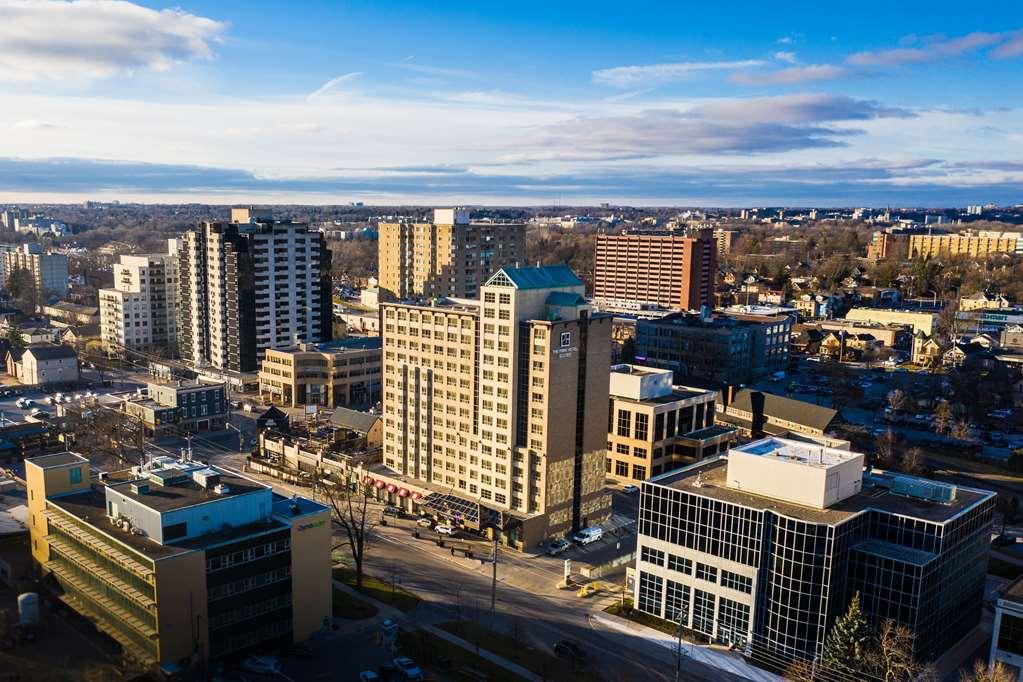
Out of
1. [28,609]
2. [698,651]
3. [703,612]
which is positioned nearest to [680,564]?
[703,612]

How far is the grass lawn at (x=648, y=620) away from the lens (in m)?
41.1

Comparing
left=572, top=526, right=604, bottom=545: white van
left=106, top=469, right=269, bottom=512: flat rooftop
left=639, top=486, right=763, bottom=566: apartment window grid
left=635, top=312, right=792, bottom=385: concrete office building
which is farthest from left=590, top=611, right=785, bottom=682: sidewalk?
left=635, top=312, right=792, bottom=385: concrete office building

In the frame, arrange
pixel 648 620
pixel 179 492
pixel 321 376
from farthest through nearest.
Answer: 1. pixel 321 376
2. pixel 648 620
3. pixel 179 492

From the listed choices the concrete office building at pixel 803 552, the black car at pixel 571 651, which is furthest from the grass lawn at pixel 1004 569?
the black car at pixel 571 651

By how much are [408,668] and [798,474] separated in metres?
19.6

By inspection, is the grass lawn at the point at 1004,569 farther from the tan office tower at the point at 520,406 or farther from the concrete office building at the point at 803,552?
the tan office tower at the point at 520,406

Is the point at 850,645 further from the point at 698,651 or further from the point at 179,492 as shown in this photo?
the point at 179,492

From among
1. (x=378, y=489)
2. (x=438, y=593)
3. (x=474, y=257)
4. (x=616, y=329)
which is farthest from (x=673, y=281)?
(x=438, y=593)

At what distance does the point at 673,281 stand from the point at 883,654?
118 m

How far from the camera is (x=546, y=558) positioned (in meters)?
50.6

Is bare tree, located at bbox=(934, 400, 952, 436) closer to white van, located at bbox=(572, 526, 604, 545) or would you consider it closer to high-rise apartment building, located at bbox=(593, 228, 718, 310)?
white van, located at bbox=(572, 526, 604, 545)

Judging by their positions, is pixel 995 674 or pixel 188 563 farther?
pixel 188 563

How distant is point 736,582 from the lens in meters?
39.4

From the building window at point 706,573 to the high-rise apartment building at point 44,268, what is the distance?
473ft
